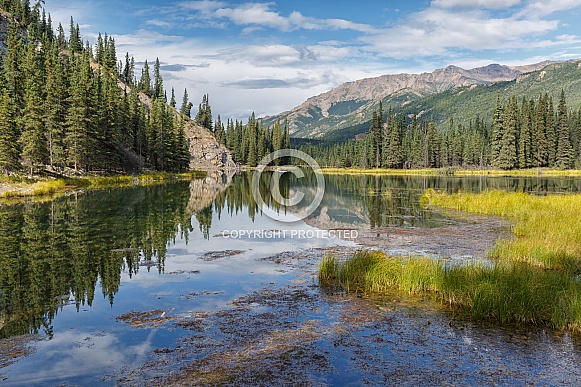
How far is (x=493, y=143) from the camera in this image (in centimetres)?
11512

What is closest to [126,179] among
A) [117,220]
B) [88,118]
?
[88,118]

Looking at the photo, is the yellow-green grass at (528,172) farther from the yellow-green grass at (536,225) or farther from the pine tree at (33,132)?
the pine tree at (33,132)

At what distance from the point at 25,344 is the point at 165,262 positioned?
30.5 ft

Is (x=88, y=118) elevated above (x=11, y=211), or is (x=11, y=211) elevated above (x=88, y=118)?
(x=88, y=118)

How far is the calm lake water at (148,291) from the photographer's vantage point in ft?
30.3

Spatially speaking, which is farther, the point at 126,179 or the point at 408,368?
the point at 126,179

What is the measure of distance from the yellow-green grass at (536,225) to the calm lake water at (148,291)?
5.02m

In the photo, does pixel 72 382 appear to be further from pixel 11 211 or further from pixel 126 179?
pixel 126 179

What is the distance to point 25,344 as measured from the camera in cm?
1005

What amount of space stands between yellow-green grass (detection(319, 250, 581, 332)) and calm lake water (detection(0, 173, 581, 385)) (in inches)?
30.0

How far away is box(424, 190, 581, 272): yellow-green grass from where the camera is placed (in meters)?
16.9

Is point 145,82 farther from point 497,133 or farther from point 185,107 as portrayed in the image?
point 497,133

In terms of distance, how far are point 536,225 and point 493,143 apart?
100 meters

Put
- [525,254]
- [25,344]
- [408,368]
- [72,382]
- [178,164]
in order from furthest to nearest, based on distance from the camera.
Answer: [178,164]
[525,254]
[25,344]
[408,368]
[72,382]
